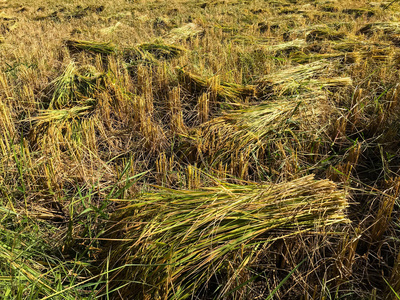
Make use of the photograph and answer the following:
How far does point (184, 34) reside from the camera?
5156 mm

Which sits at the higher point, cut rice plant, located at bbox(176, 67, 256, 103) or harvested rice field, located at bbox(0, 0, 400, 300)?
cut rice plant, located at bbox(176, 67, 256, 103)

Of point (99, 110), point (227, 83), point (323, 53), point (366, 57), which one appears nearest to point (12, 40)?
point (99, 110)

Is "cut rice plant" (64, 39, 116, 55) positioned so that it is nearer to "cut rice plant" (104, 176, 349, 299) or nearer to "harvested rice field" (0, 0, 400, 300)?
"harvested rice field" (0, 0, 400, 300)

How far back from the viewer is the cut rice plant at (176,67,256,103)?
8.82 ft

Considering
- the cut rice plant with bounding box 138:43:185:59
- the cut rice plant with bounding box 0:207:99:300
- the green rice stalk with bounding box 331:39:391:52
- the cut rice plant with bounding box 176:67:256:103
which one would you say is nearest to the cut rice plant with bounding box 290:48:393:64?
the green rice stalk with bounding box 331:39:391:52

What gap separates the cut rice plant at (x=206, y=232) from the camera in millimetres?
1155

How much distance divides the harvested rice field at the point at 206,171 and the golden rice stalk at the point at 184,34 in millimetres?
891

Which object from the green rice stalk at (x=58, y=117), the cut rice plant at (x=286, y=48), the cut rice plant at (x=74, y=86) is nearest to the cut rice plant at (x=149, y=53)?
the cut rice plant at (x=74, y=86)

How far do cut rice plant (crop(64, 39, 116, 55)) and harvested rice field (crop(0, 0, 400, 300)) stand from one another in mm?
22

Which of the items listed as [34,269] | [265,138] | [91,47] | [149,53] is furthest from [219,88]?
[91,47]

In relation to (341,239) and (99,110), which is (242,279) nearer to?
(341,239)

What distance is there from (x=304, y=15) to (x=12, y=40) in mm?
5964

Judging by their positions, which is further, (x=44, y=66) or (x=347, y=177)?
(x=44, y=66)

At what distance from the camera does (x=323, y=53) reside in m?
3.63
